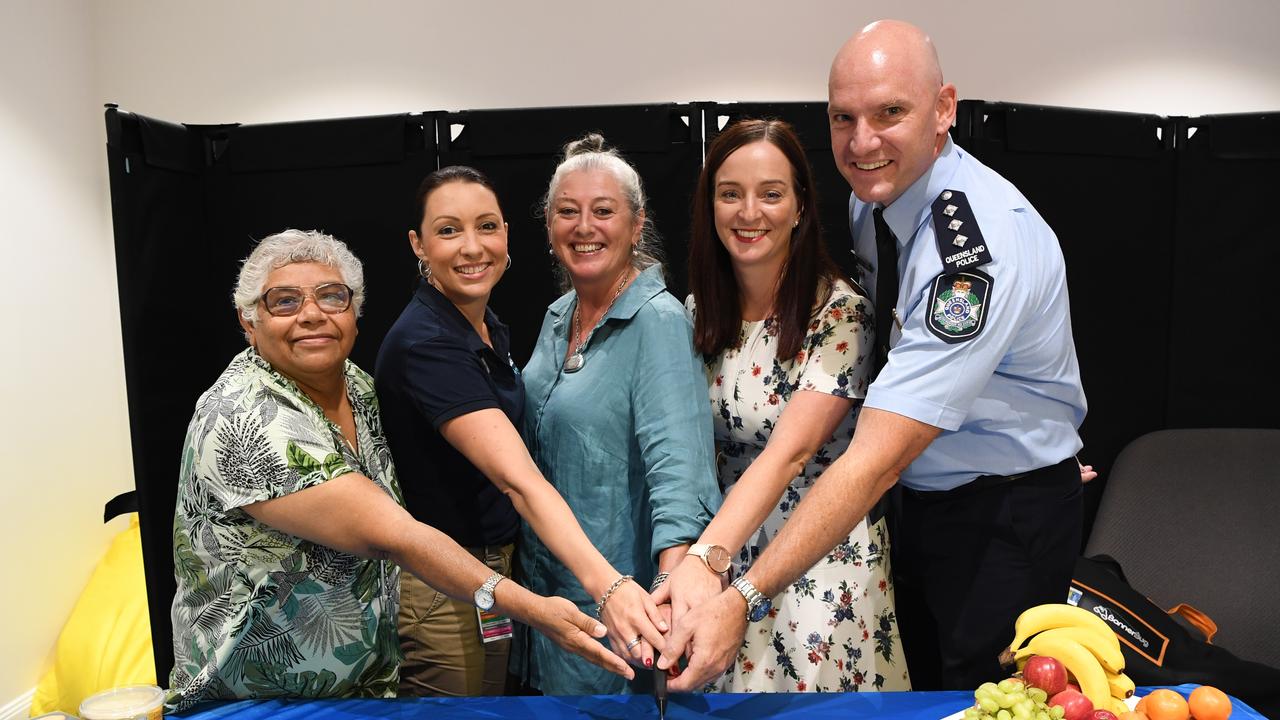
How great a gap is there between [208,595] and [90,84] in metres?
3.34

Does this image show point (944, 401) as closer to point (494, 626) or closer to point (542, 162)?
point (494, 626)

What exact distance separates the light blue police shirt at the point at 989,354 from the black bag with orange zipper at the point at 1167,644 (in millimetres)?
986

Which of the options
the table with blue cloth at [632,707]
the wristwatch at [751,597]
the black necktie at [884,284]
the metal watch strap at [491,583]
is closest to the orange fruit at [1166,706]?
the table with blue cloth at [632,707]

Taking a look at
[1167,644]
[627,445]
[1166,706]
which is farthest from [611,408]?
[1167,644]

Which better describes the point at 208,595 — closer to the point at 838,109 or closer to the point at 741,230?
the point at 741,230

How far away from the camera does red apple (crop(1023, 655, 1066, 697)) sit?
4.64 ft

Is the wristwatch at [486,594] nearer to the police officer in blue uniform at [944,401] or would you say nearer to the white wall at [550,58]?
the police officer in blue uniform at [944,401]

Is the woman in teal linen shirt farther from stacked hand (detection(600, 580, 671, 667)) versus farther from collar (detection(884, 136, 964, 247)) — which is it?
collar (detection(884, 136, 964, 247))

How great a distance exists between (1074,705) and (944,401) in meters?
0.53

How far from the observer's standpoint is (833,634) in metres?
1.94

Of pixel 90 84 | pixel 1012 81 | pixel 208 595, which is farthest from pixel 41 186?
pixel 1012 81

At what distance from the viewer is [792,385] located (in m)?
1.92

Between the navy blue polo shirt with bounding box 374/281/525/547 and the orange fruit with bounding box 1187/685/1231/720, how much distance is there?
4.40 feet

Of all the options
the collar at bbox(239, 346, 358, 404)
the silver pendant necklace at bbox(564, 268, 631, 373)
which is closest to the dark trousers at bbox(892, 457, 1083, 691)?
the silver pendant necklace at bbox(564, 268, 631, 373)
